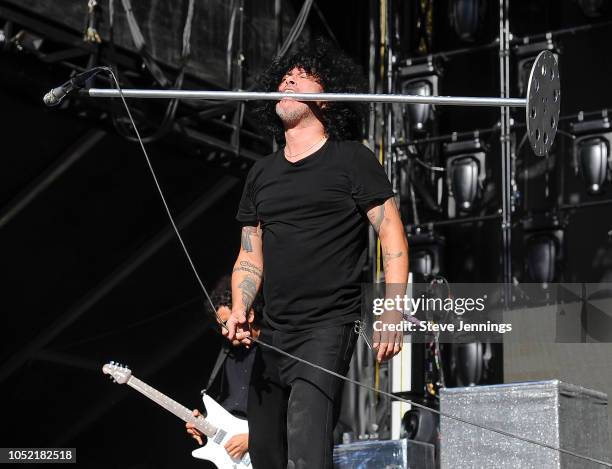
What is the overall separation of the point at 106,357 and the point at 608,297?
10.9ft

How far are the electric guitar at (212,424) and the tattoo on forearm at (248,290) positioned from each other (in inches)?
70.0

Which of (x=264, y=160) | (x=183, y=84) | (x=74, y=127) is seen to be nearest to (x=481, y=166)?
(x=183, y=84)

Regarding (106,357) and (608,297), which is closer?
(608,297)

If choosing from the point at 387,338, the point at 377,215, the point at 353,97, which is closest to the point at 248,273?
the point at 377,215

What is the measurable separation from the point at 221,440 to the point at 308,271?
7.03 ft

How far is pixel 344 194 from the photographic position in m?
3.33

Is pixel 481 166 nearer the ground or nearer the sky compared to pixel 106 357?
nearer the sky

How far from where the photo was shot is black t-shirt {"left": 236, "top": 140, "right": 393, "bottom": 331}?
10.6 ft

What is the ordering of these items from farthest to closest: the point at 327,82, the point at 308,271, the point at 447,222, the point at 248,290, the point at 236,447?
the point at 447,222, the point at 236,447, the point at 327,82, the point at 248,290, the point at 308,271

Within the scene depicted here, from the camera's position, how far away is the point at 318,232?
10.8 feet

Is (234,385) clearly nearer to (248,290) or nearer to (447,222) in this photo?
(248,290)

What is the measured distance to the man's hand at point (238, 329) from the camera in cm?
314

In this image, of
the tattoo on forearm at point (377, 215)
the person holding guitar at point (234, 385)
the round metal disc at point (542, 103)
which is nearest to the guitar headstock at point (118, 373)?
the person holding guitar at point (234, 385)

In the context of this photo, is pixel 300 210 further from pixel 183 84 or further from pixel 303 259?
pixel 183 84
